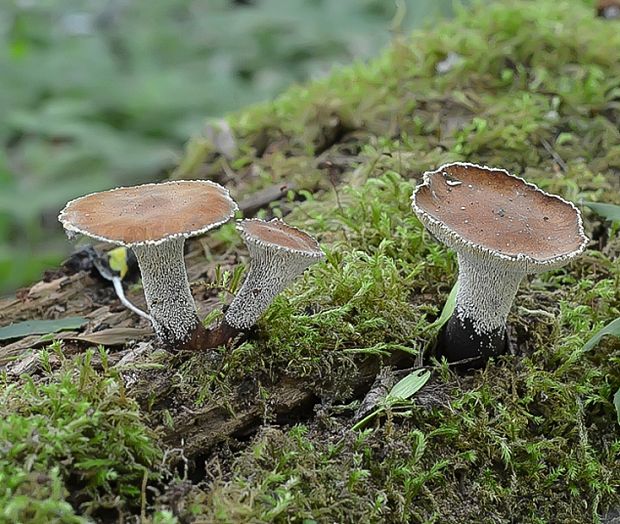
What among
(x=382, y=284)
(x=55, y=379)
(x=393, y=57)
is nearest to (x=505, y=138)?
(x=393, y=57)

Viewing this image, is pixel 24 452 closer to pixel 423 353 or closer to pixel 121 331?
pixel 121 331

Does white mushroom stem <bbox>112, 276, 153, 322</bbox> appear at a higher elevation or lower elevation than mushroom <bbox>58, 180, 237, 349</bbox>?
lower

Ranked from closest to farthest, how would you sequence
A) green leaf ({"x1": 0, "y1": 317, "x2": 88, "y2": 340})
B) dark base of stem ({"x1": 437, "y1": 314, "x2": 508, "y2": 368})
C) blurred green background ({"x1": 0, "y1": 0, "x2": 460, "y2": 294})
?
1. dark base of stem ({"x1": 437, "y1": 314, "x2": 508, "y2": 368})
2. green leaf ({"x1": 0, "y1": 317, "x2": 88, "y2": 340})
3. blurred green background ({"x1": 0, "y1": 0, "x2": 460, "y2": 294})

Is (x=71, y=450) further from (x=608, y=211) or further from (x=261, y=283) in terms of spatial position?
(x=608, y=211)

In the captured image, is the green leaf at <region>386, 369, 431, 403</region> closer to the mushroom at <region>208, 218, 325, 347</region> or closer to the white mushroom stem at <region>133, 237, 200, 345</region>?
the mushroom at <region>208, 218, 325, 347</region>

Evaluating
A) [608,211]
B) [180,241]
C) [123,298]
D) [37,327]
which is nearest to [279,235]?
[180,241]

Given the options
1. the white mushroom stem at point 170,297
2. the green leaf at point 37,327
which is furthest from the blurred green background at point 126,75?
the white mushroom stem at point 170,297

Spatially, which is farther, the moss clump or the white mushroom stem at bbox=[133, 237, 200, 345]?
the white mushroom stem at bbox=[133, 237, 200, 345]

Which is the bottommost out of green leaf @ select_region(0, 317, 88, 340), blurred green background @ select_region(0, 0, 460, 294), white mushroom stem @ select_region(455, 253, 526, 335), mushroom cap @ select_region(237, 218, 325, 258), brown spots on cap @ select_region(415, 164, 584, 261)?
blurred green background @ select_region(0, 0, 460, 294)

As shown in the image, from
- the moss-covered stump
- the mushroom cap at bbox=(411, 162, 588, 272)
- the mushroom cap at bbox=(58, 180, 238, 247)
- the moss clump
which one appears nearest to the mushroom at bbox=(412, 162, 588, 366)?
the mushroom cap at bbox=(411, 162, 588, 272)

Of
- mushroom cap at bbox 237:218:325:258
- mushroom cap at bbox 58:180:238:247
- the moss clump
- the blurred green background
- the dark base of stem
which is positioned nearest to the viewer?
the moss clump
